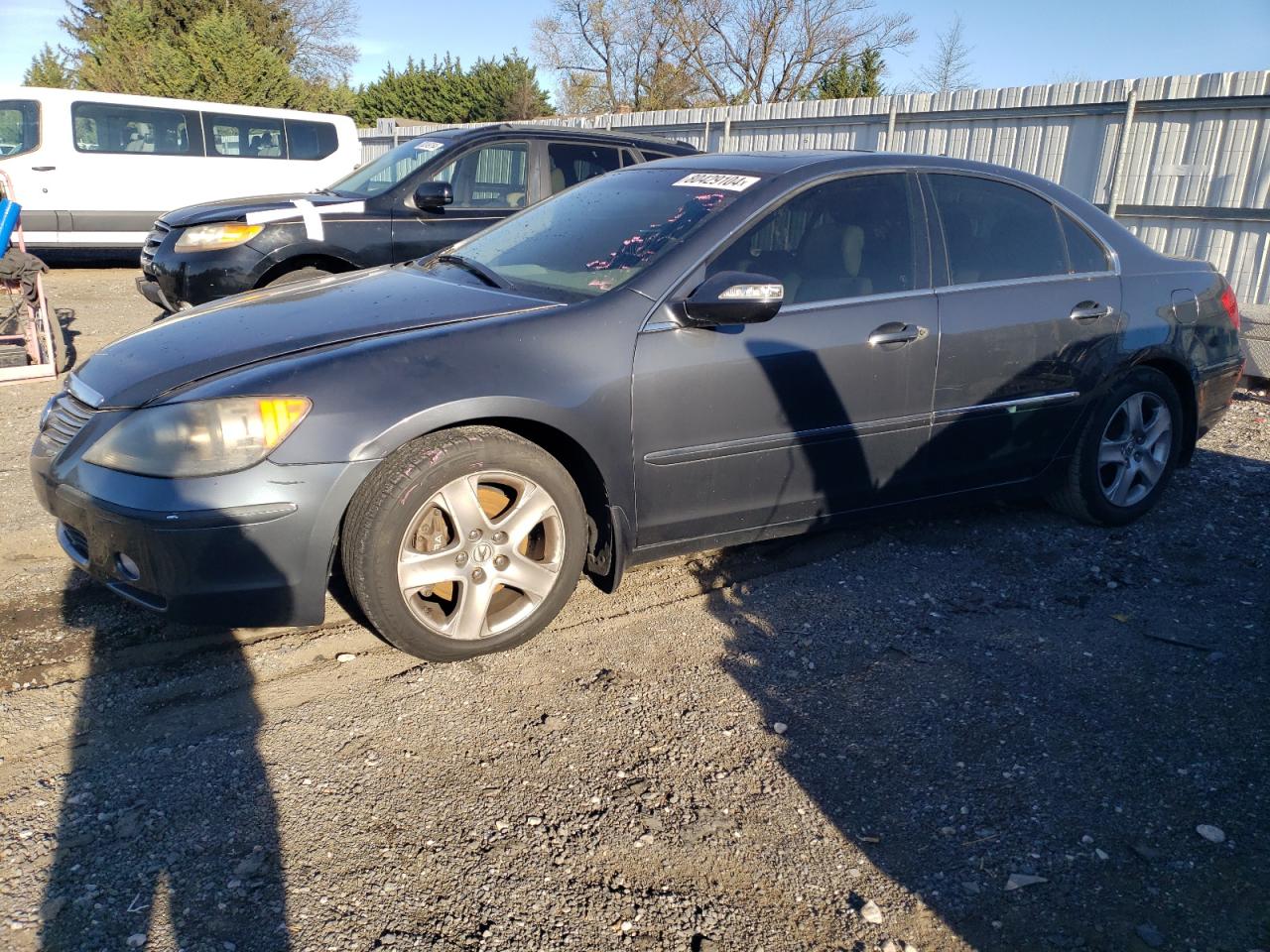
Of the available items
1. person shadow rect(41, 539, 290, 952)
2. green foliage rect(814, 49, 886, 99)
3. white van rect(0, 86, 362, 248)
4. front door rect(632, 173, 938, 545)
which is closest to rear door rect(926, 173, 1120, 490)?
front door rect(632, 173, 938, 545)

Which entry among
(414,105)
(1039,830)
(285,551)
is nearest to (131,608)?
(285,551)

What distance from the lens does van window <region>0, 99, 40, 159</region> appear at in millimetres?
12477

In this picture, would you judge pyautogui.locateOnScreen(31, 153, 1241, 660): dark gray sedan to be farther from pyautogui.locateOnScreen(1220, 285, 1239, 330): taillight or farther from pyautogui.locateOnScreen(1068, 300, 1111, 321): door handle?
pyautogui.locateOnScreen(1220, 285, 1239, 330): taillight

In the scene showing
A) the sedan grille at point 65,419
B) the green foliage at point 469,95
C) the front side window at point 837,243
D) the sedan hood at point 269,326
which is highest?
the green foliage at point 469,95

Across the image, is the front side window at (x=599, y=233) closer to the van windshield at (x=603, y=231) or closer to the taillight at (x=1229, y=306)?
the van windshield at (x=603, y=231)

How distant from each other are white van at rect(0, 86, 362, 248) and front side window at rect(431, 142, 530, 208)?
6.39m

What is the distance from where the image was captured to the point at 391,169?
763 centimetres

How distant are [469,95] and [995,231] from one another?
42.4 m

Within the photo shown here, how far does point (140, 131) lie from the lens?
13289mm

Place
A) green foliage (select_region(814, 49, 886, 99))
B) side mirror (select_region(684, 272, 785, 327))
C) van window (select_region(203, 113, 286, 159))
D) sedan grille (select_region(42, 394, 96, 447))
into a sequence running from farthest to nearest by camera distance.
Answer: green foliage (select_region(814, 49, 886, 99)) → van window (select_region(203, 113, 286, 159)) → side mirror (select_region(684, 272, 785, 327)) → sedan grille (select_region(42, 394, 96, 447))

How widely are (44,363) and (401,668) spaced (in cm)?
553

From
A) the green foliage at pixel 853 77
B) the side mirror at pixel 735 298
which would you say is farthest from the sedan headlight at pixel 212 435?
the green foliage at pixel 853 77

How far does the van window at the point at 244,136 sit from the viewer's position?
1394 cm

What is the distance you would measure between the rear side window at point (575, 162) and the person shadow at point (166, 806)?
5.23 m
